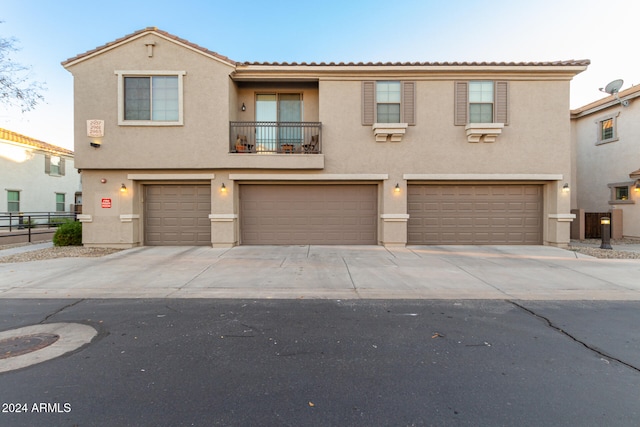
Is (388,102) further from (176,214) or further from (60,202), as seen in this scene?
(60,202)

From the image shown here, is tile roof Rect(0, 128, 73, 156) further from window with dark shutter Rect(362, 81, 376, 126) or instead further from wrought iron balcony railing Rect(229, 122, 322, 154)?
window with dark shutter Rect(362, 81, 376, 126)

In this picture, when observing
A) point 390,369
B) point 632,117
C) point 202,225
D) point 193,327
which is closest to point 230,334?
point 193,327

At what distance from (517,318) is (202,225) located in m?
10.0

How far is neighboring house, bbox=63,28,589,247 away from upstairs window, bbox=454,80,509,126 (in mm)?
39

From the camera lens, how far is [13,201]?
68.8 feet

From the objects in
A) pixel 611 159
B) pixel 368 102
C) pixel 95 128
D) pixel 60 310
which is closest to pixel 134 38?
pixel 95 128

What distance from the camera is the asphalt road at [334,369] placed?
Answer: 105 inches

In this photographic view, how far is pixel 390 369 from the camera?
3.36 metres

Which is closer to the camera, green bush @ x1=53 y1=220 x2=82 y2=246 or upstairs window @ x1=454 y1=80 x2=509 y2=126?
upstairs window @ x1=454 y1=80 x2=509 y2=126

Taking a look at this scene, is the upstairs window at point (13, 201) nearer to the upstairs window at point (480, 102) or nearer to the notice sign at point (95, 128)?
the notice sign at point (95, 128)

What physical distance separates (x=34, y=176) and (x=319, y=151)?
887 inches

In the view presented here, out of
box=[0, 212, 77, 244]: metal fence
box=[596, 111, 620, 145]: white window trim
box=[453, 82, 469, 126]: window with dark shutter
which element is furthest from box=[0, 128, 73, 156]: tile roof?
box=[596, 111, 620, 145]: white window trim

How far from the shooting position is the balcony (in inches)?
437

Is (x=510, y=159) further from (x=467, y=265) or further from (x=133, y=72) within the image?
(x=133, y=72)
